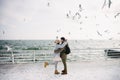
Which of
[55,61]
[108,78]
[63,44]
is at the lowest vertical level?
[108,78]

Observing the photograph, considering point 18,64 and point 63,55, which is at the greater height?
point 63,55

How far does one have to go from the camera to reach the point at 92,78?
26.1 feet

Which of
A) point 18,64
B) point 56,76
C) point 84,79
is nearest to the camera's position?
point 84,79

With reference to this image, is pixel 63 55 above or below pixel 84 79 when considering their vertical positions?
above

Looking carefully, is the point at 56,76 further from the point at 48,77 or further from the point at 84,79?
the point at 84,79

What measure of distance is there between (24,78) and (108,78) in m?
3.49

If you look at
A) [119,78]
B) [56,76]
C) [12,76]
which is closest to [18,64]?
[12,76]

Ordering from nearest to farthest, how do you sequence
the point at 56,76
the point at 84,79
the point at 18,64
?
1. the point at 84,79
2. the point at 56,76
3. the point at 18,64

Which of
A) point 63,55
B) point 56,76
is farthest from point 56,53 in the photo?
point 56,76

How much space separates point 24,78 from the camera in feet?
26.0

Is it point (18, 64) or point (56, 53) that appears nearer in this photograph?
point (56, 53)

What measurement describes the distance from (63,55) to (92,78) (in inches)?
63.1

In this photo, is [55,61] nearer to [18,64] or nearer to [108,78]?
[108,78]

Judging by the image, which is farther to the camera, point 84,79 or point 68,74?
point 68,74
